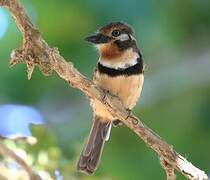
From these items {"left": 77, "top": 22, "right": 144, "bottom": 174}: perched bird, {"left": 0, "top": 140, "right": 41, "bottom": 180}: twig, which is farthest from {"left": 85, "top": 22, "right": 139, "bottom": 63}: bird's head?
{"left": 0, "top": 140, "right": 41, "bottom": 180}: twig

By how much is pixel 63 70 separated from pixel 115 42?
978 millimetres

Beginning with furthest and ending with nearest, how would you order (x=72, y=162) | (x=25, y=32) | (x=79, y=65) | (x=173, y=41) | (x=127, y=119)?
(x=173, y=41) < (x=79, y=65) < (x=72, y=162) < (x=127, y=119) < (x=25, y=32)

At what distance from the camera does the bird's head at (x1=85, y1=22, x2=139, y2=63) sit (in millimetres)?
3098

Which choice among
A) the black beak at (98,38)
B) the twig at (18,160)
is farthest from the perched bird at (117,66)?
the twig at (18,160)

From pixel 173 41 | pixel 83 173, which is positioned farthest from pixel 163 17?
pixel 83 173

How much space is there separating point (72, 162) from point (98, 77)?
46 cm

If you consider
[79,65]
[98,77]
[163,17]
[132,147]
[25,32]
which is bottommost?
[25,32]

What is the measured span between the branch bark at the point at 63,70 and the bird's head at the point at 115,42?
1.94 ft

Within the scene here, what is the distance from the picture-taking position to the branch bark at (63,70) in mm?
2070

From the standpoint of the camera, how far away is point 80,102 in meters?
5.10

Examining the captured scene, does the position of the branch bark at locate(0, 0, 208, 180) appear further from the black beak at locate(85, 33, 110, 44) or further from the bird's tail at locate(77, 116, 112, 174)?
the bird's tail at locate(77, 116, 112, 174)

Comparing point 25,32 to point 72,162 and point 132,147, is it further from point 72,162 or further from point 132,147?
point 132,147

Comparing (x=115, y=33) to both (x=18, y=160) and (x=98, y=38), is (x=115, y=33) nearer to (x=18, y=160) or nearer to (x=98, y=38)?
(x=98, y=38)

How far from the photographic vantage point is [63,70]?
7.23ft
